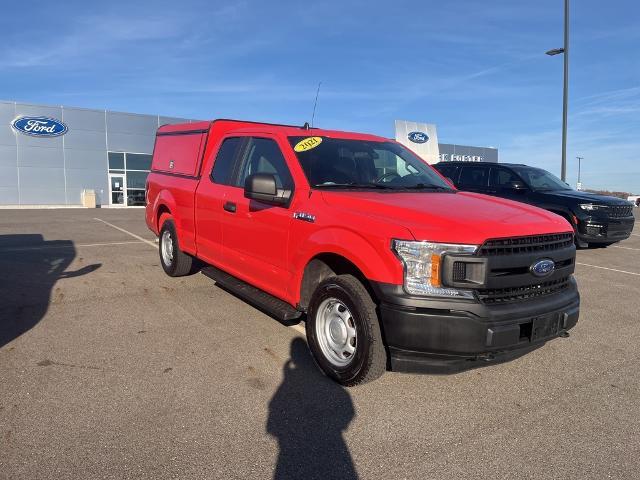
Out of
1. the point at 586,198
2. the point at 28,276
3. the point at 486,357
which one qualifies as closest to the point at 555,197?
the point at 586,198

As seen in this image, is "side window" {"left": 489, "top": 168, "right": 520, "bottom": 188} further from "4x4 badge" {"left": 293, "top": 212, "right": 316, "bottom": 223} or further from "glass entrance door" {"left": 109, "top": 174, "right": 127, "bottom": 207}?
"glass entrance door" {"left": 109, "top": 174, "right": 127, "bottom": 207}

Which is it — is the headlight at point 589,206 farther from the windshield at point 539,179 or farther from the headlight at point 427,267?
the headlight at point 427,267

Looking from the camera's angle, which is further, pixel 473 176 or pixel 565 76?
pixel 565 76

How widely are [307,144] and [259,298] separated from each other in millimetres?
1513

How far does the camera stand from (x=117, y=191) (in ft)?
99.9

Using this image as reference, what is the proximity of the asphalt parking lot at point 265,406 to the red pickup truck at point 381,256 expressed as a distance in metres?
0.37

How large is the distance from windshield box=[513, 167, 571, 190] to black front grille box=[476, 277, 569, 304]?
7.42m

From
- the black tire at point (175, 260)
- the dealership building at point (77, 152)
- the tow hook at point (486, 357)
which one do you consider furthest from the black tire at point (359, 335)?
the dealership building at point (77, 152)

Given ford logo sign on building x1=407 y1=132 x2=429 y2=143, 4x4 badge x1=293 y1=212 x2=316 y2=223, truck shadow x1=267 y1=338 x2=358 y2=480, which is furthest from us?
ford logo sign on building x1=407 y1=132 x2=429 y2=143

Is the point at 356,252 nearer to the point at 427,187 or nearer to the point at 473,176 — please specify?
the point at 427,187

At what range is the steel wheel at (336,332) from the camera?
355cm

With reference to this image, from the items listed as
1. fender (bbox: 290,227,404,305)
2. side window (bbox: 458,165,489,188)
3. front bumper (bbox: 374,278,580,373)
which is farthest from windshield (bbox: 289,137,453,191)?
side window (bbox: 458,165,489,188)

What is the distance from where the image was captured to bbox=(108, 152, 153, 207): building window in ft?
98.1

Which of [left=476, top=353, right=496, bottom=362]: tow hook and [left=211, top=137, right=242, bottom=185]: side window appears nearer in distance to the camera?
[left=476, top=353, right=496, bottom=362]: tow hook
